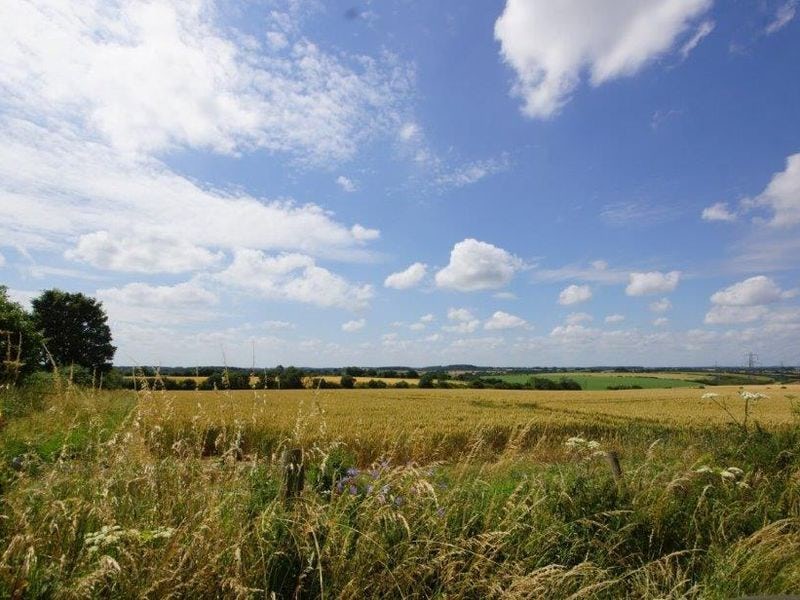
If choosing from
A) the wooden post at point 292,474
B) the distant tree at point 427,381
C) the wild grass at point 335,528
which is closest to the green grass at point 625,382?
the distant tree at point 427,381

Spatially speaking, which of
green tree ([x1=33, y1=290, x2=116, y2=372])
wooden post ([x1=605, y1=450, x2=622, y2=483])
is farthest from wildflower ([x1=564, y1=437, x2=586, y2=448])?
green tree ([x1=33, y1=290, x2=116, y2=372])

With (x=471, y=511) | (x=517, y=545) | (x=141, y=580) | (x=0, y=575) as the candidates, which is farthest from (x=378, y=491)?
(x=0, y=575)

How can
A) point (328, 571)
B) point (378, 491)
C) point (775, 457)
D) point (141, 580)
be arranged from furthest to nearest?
1. point (775, 457)
2. point (378, 491)
3. point (328, 571)
4. point (141, 580)

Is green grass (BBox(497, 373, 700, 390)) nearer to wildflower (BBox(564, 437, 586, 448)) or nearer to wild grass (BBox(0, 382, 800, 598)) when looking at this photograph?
wildflower (BBox(564, 437, 586, 448))

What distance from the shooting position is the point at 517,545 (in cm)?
356

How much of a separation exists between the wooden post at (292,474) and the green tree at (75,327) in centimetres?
5074

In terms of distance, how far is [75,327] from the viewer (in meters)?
48.3

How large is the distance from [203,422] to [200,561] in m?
1.56

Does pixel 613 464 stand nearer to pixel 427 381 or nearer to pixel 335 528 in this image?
pixel 335 528

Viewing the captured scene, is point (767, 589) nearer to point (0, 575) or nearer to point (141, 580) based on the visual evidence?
point (141, 580)

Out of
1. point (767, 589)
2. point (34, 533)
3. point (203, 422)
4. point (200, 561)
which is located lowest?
point (767, 589)

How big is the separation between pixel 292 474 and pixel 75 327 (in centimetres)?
5517

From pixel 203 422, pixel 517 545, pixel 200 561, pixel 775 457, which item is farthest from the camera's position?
pixel 775 457

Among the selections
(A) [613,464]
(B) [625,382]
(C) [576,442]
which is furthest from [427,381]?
(A) [613,464]
